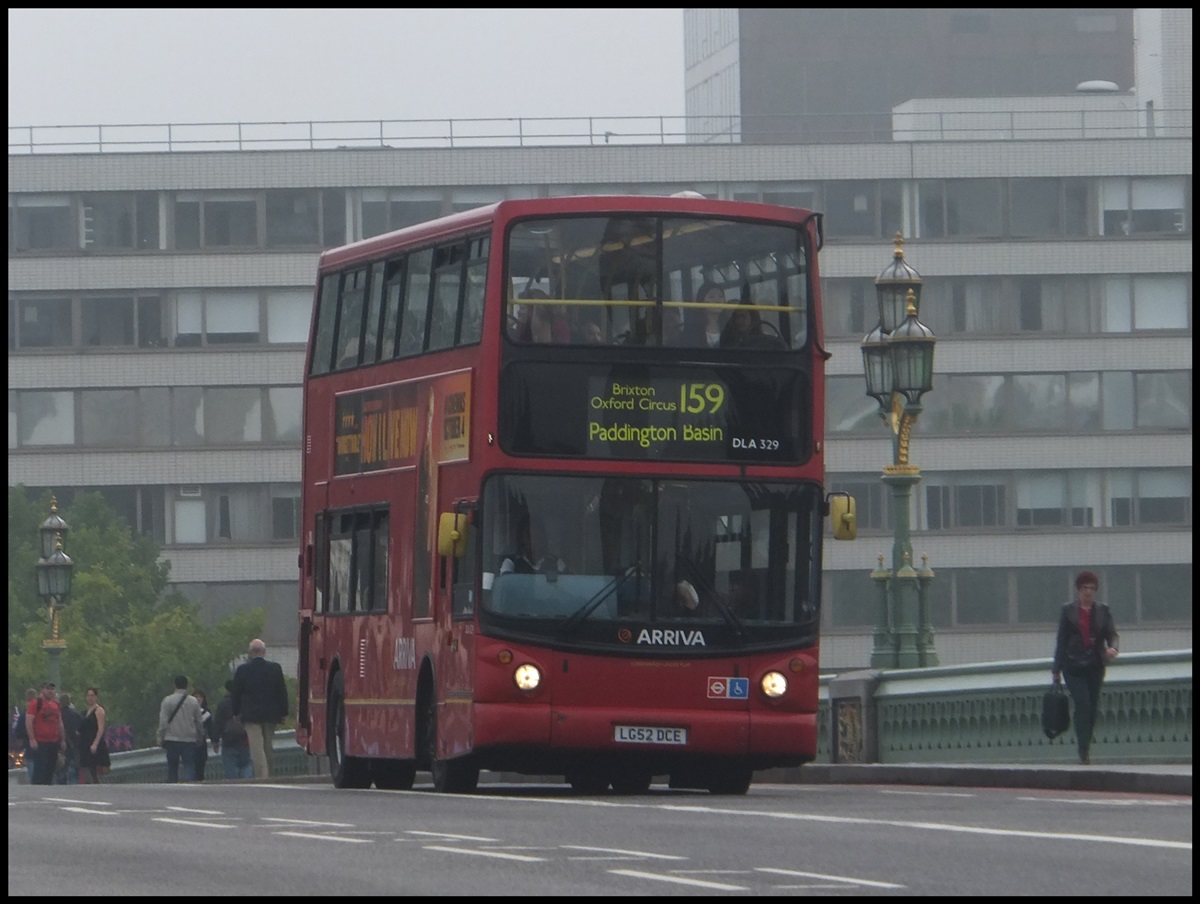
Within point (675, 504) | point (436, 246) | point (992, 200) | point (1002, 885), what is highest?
point (992, 200)

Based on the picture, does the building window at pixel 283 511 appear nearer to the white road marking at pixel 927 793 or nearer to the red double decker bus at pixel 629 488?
the red double decker bus at pixel 629 488

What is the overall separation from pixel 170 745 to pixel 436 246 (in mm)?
13871

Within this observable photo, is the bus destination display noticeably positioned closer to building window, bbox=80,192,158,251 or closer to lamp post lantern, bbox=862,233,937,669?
lamp post lantern, bbox=862,233,937,669

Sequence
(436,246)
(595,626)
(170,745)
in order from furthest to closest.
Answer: (170,745), (436,246), (595,626)

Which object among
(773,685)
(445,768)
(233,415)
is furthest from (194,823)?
(233,415)

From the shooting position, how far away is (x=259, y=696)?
102ft

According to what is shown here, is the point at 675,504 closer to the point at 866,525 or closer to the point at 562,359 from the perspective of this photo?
the point at 562,359

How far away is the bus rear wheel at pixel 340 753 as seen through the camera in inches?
955

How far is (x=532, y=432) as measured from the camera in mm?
20297

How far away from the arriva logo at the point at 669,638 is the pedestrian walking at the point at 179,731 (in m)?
14.7

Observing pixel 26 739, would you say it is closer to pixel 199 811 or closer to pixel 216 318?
pixel 199 811

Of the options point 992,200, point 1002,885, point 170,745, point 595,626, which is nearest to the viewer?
point 1002,885

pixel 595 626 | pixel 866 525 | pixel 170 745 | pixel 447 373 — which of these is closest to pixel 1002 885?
pixel 595 626

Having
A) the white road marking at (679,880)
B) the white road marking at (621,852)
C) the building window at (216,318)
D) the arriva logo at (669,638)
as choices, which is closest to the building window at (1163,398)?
the building window at (216,318)
